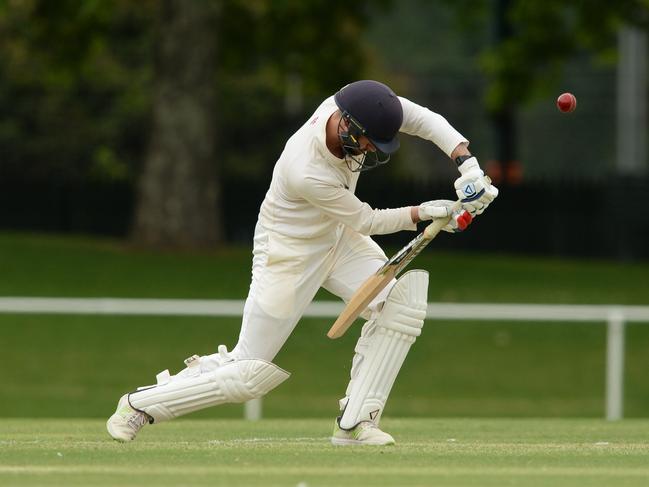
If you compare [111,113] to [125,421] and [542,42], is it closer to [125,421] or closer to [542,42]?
[542,42]

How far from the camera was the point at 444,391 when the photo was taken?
13734 mm

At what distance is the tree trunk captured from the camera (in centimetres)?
1800

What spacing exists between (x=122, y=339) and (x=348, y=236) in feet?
26.6

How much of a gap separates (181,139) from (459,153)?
39.1 feet

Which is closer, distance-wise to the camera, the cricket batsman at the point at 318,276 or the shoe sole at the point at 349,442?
the cricket batsman at the point at 318,276

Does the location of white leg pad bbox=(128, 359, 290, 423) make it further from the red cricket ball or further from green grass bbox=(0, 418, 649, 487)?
the red cricket ball

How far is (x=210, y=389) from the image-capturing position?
644cm

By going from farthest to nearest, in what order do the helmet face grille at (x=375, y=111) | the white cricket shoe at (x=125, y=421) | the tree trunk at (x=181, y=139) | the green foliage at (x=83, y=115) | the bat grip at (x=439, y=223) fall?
the green foliage at (x=83, y=115) < the tree trunk at (x=181, y=139) < the white cricket shoe at (x=125, y=421) < the bat grip at (x=439, y=223) < the helmet face grille at (x=375, y=111)

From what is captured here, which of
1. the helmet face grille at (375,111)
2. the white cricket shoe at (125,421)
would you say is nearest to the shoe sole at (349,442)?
the white cricket shoe at (125,421)

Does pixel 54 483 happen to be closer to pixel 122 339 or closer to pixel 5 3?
pixel 122 339

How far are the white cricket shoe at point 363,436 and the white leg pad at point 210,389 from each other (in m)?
0.35

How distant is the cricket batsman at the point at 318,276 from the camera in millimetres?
6309

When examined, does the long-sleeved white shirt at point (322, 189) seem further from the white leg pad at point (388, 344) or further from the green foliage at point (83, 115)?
the green foliage at point (83, 115)

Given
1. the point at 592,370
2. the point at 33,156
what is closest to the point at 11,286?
the point at 592,370
